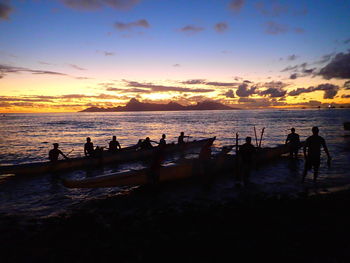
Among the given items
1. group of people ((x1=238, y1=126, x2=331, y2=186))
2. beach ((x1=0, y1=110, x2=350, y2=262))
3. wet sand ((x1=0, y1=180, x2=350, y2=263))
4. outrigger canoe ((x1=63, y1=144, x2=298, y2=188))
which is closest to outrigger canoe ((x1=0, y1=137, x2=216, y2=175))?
beach ((x1=0, y1=110, x2=350, y2=262))

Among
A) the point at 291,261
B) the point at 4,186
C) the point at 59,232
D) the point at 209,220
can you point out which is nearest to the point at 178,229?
the point at 209,220

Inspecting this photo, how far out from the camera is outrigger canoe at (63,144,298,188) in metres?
9.59

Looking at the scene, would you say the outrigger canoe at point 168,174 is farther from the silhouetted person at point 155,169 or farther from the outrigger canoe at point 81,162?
the outrigger canoe at point 81,162

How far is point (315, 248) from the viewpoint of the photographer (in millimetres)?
5574

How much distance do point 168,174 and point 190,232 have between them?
4922mm

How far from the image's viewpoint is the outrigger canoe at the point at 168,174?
9586 mm

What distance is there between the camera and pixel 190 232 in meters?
6.54

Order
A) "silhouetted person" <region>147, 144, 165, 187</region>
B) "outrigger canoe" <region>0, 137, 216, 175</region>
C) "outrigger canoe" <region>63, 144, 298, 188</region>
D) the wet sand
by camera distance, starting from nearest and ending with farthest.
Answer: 1. the wet sand
2. "outrigger canoe" <region>63, 144, 298, 188</region>
3. "silhouetted person" <region>147, 144, 165, 187</region>
4. "outrigger canoe" <region>0, 137, 216, 175</region>

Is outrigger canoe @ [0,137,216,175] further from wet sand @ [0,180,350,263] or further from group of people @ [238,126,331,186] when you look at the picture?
wet sand @ [0,180,350,263]

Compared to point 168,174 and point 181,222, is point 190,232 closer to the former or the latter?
point 181,222

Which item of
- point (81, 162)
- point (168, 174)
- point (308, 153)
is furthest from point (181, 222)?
point (81, 162)

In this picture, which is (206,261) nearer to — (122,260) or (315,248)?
(122,260)

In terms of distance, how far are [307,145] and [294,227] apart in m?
4.34

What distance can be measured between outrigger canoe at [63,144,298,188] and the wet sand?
3.06ft
